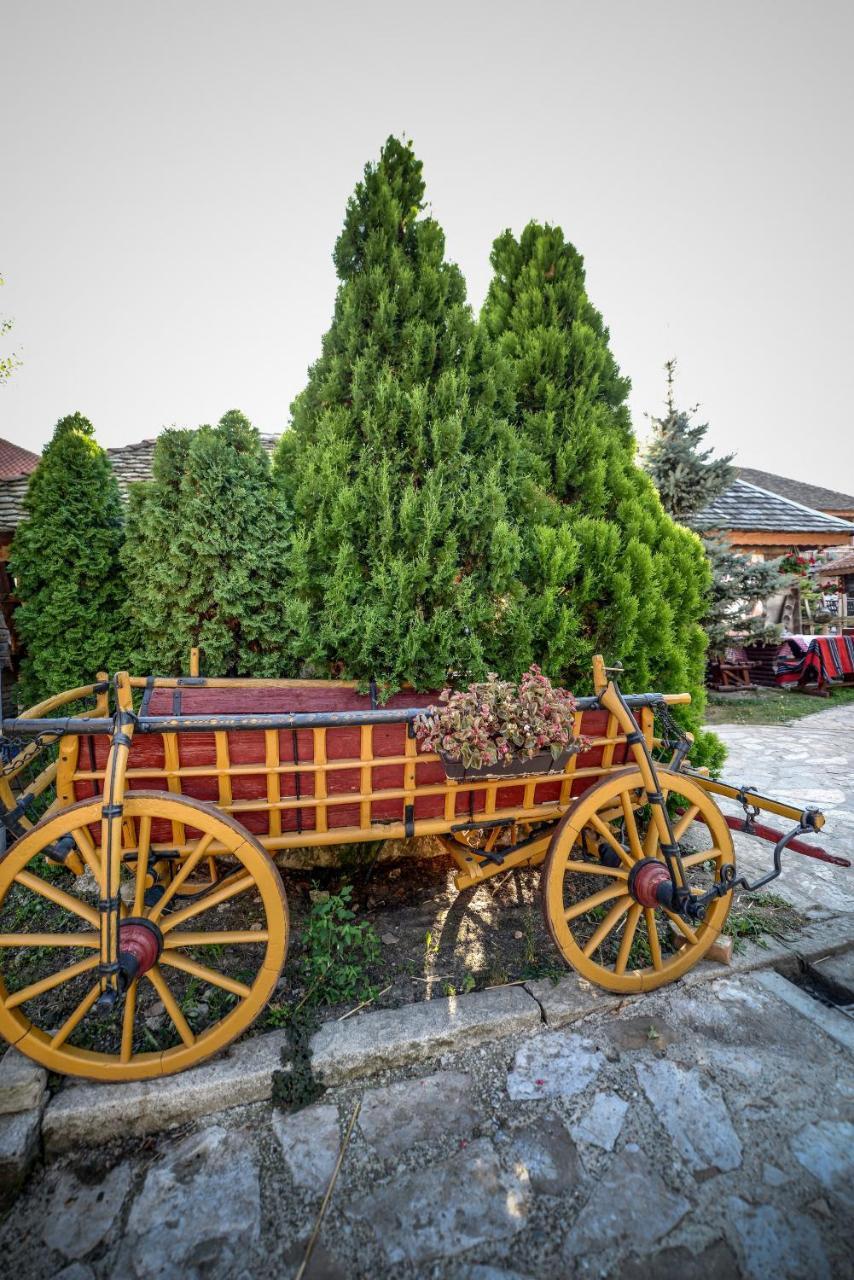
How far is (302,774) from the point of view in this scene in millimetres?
2006

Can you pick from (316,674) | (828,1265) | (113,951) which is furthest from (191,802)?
(828,1265)

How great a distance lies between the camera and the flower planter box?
192cm

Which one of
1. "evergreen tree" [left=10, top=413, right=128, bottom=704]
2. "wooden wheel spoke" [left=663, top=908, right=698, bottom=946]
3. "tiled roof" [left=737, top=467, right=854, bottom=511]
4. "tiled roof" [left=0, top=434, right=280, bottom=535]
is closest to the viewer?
"wooden wheel spoke" [left=663, top=908, right=698, bottom=946]

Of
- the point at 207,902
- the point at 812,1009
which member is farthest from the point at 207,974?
the point at 812,1009

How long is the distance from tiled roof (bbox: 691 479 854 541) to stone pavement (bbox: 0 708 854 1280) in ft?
37.5

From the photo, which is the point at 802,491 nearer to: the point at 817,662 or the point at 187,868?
the point at 817,662

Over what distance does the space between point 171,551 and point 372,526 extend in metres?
1.11

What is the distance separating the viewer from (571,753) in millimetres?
2031

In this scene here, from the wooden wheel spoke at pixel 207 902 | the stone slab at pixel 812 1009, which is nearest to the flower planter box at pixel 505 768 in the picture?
the wooden wheel spoke at pixel 207 902

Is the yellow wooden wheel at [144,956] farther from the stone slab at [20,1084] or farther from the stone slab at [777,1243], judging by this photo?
the stone slab at [777,1243]

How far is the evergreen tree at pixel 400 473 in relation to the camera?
8.78 ft

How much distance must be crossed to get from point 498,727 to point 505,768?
6.3 inches

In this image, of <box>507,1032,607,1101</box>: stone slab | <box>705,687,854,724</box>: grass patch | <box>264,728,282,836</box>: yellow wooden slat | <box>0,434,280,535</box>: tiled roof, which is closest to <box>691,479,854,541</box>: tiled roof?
<box>705,687,854,724</box>: grass patch

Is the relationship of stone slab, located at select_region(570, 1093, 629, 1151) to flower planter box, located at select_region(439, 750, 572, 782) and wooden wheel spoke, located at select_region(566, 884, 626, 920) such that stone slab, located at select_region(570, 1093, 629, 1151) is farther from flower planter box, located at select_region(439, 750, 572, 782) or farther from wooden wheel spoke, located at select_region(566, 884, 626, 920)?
flower planter box, located at select_region(439, 750, 572, 782)
